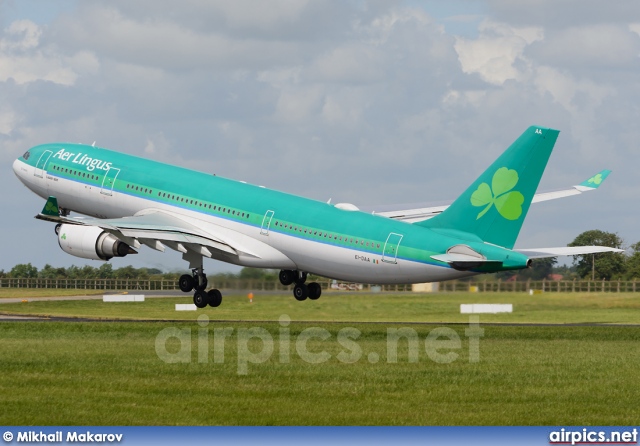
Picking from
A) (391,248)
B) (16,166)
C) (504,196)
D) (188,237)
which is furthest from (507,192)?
(16,166)

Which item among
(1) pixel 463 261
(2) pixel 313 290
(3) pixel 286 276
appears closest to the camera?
(1) pixel 463 261

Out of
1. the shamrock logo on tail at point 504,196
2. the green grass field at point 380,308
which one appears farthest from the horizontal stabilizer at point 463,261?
the green grass field at point 380,308

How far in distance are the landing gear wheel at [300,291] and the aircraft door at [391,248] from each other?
10058 millimetres

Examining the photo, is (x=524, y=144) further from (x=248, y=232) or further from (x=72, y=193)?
(x=72, y=193)

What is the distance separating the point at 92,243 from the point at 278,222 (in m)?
9.33

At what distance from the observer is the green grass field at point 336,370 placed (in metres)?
63.5

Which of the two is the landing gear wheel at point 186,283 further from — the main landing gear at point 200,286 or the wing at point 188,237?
the wing at point 188,237

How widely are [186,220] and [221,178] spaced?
2851mm

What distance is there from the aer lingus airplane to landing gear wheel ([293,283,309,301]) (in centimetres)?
5

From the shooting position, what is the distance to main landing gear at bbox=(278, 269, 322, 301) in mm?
74000

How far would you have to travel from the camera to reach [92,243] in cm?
6906

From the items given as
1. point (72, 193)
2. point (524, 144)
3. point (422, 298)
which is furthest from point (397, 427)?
point (422, 298)

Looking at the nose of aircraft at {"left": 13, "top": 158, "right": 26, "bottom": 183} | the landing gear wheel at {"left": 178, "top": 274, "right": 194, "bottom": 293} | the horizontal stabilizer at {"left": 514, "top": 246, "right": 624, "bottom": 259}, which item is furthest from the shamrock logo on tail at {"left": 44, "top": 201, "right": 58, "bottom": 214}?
the horizontal stabilizer at {"left": 514, "top": 246, "right": 624, "bottom": 259}

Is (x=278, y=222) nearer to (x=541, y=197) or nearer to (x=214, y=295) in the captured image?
(x=214, y=295)
